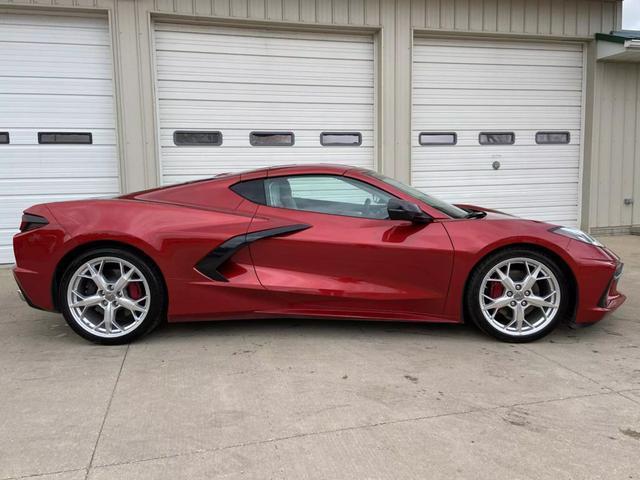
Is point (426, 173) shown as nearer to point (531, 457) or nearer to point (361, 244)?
point (361, 244)

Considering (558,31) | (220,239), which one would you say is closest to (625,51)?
(558,31)

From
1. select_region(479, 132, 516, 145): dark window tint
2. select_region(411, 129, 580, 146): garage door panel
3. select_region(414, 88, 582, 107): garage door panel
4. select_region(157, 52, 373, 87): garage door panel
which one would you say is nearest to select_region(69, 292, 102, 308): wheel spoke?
select_region(157, 52, 373, 87): garage door panel

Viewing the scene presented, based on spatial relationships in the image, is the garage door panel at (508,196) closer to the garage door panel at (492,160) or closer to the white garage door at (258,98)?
the garage door panel at (492,160)

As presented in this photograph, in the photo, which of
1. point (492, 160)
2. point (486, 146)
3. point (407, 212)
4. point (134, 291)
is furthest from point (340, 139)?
point (134, 291)

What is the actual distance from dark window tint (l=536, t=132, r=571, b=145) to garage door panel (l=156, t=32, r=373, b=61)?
10.6 feet

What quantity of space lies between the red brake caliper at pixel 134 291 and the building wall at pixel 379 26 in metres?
3.66

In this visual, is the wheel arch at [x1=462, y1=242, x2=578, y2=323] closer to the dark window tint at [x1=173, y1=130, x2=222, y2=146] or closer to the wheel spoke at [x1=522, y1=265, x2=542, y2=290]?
the wheel spoke at [x1=522, y1=265, x2=542, y2=290]

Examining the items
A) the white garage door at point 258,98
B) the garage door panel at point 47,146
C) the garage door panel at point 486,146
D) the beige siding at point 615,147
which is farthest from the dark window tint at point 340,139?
the beige siding at point 615,147

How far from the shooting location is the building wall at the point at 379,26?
6.85 metres

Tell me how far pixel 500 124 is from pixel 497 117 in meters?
0.13

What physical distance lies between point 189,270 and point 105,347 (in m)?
0.84

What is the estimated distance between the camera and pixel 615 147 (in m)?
8.74

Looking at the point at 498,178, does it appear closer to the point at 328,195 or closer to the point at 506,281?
the point at 506,281

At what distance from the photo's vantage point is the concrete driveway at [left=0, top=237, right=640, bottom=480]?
7.23 feet
